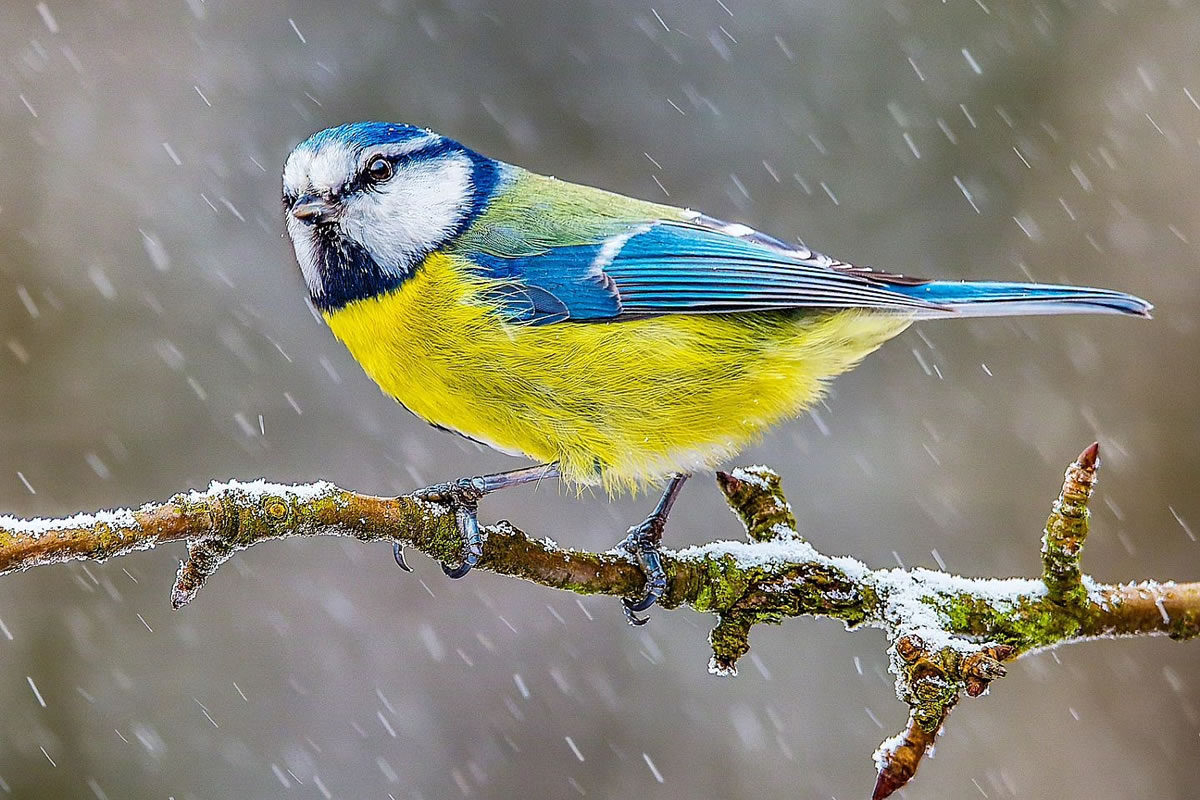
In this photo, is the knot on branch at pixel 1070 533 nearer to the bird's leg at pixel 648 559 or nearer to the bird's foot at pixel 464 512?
the bird's leg at pixel 648 559

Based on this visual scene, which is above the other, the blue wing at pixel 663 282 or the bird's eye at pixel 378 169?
the bird's eye at pixel 378 169

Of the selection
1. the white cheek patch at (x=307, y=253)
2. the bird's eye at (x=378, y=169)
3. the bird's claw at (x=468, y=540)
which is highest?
the bird's eye at (x=378, y=169)

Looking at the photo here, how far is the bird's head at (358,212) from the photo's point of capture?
2959 mm

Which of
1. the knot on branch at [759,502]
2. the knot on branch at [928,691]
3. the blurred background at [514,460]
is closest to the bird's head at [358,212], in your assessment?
the knot on branch at [759,502]

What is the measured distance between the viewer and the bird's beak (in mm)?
2934

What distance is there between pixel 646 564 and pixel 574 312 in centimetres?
72

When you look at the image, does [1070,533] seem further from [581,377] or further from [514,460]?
[514,460]

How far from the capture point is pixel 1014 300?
294cm

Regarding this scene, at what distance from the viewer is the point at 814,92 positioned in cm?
602

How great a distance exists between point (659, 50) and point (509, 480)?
4035 millimetres

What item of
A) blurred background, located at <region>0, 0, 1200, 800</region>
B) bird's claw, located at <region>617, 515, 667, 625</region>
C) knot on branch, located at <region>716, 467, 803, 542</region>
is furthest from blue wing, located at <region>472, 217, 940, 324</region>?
blurred background, located at <region>0, 0, 1200, 800</region>

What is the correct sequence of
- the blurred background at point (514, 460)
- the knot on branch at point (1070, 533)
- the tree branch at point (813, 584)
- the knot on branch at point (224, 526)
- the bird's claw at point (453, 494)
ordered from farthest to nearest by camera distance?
1. the blurred background at point (514, 460)
2. the bird's claw at point (453, 494)
3. the knot on branch at point (1070, 533)
4. the tree branch at point (813, 584)
5. the knot on branch at point (224, 526)

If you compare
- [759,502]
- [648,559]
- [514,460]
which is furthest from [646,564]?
[514,460]

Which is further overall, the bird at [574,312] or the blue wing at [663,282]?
the blue wing at [663,282]
